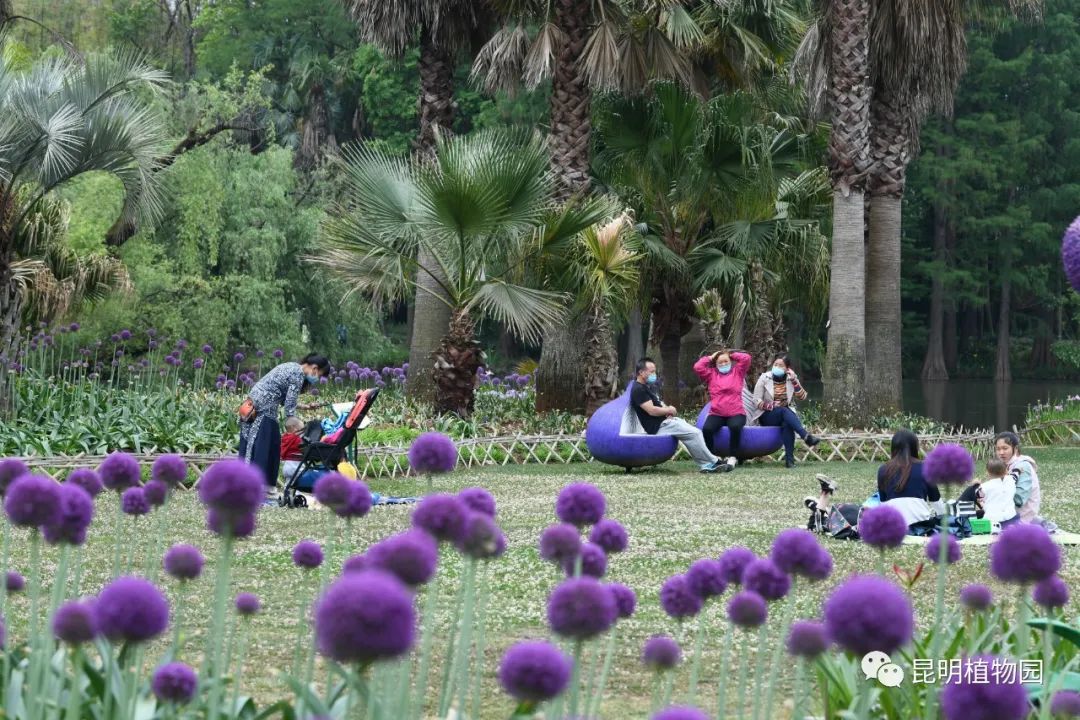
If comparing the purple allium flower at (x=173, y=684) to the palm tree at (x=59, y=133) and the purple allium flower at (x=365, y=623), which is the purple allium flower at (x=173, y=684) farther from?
the palm tree at (x=59, y=133)

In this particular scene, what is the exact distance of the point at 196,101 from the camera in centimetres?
3142

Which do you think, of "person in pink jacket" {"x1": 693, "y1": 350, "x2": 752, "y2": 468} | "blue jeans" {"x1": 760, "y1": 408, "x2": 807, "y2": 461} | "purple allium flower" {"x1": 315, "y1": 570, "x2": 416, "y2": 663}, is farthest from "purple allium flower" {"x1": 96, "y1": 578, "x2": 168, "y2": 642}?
"blue jeans" {"x1": 760, "y1": 408, "x2": 807, "y2": 461}

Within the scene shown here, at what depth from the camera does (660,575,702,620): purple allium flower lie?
11.3 ft

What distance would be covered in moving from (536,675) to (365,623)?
0.42m

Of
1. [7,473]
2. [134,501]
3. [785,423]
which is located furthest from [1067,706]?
[785,423]

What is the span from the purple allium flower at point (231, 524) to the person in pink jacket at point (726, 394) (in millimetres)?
14663

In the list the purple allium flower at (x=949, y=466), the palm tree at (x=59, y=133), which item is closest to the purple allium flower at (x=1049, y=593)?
the purple allium flower at (x=949, y=466)

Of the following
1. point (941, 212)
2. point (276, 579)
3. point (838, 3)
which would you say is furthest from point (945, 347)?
point (276, 579)

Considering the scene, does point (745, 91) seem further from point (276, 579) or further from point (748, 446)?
point (276, 579)

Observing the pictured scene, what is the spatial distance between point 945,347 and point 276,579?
58.4 m

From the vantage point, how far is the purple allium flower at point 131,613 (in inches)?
100

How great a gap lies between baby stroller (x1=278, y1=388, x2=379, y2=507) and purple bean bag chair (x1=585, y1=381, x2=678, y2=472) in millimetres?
4702

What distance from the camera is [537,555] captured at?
9492 millimetres

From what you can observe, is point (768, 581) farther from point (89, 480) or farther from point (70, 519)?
point (89, 480)
